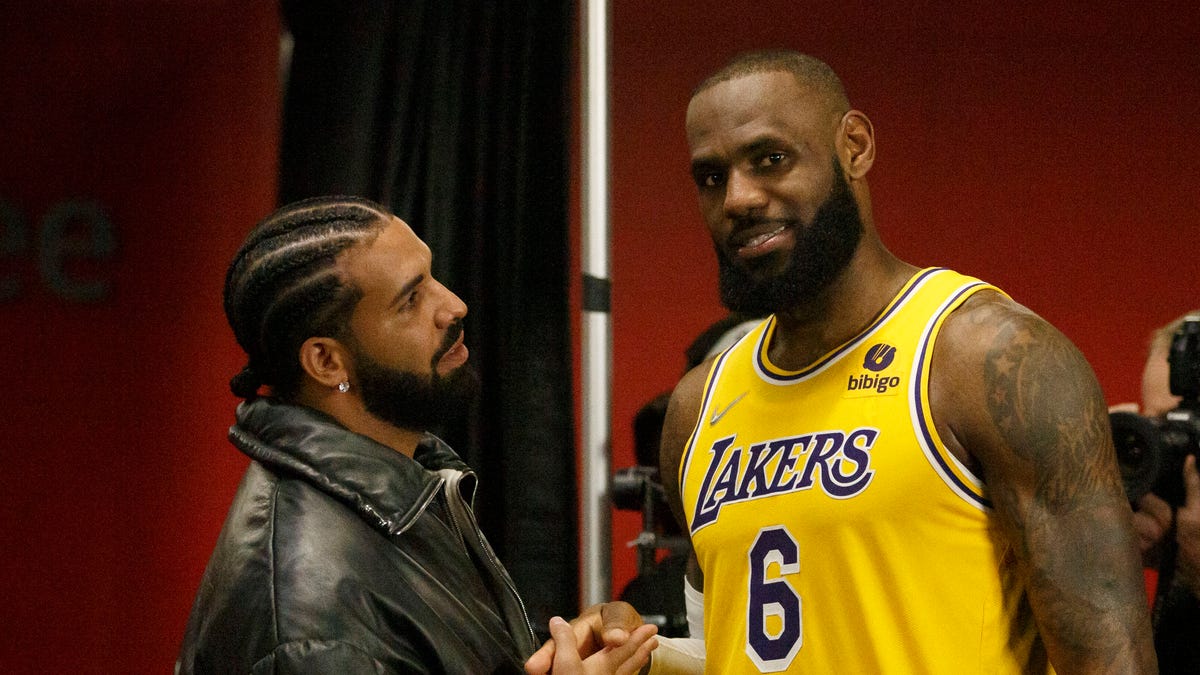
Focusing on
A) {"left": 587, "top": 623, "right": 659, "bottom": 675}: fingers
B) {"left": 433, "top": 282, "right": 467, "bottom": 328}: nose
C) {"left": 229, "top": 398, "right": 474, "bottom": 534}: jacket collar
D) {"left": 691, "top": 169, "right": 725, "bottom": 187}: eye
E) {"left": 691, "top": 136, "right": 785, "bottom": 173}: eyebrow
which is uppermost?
{"left": 691, "top": 136, "right": 785, "bottom": 173}: eyebrow

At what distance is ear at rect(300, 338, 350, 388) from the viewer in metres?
1.57

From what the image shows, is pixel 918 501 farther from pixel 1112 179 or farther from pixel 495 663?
pixel 1112 179

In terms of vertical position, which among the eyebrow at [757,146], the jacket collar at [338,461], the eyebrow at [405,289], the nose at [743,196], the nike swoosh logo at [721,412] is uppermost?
the eyebrow at [757,146]

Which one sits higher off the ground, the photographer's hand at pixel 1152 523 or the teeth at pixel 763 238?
the teeth at pixel 763 238

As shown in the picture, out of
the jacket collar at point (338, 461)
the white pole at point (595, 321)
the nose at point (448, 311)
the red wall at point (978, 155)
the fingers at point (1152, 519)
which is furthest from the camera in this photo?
the red wall at point (978, 155)

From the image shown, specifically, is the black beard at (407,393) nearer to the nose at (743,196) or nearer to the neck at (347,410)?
the neck at (347,410)

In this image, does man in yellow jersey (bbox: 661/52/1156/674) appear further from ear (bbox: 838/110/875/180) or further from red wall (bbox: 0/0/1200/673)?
red wall (bbox: 0/0/1200/673)

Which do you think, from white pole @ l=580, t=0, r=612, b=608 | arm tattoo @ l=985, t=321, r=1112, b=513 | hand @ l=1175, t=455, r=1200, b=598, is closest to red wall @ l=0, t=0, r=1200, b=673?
white pole @ l=580, t=0, r=612, b=608

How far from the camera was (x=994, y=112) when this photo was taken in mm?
3121

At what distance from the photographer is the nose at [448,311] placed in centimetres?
165

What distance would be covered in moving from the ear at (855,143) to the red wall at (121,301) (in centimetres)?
197

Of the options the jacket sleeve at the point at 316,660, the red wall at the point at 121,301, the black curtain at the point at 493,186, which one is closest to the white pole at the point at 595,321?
the black curtain at the point at 493,186

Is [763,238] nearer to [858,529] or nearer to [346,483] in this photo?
[858,529]

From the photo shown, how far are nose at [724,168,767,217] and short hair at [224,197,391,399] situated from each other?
446 millimetres
